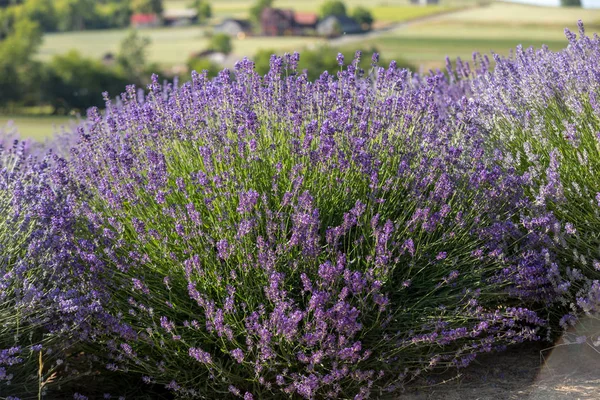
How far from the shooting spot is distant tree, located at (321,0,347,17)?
26237 millimetres

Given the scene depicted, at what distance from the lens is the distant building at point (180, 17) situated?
34.9m

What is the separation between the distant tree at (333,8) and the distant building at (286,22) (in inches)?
39.5

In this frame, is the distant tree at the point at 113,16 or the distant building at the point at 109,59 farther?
the distant building at the point at 109,59

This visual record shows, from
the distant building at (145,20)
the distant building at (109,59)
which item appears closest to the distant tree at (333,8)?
the distant building at (145,20)

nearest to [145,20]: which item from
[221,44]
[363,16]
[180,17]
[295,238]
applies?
[180,17]

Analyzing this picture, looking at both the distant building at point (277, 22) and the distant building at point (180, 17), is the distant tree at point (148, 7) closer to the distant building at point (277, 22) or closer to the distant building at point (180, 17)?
the distant building at point (180, 17)

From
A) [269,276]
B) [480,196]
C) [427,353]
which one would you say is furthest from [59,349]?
[480,196]

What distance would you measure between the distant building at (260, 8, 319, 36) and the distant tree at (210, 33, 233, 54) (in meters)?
3.32

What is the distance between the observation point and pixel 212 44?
115 ft

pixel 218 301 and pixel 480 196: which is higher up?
pixel 480 196

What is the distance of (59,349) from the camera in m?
3.05

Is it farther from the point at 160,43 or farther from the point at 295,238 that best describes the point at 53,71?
the point at 295,238

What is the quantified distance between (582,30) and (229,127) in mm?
2189

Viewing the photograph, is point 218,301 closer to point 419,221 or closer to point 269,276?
point 269,276
